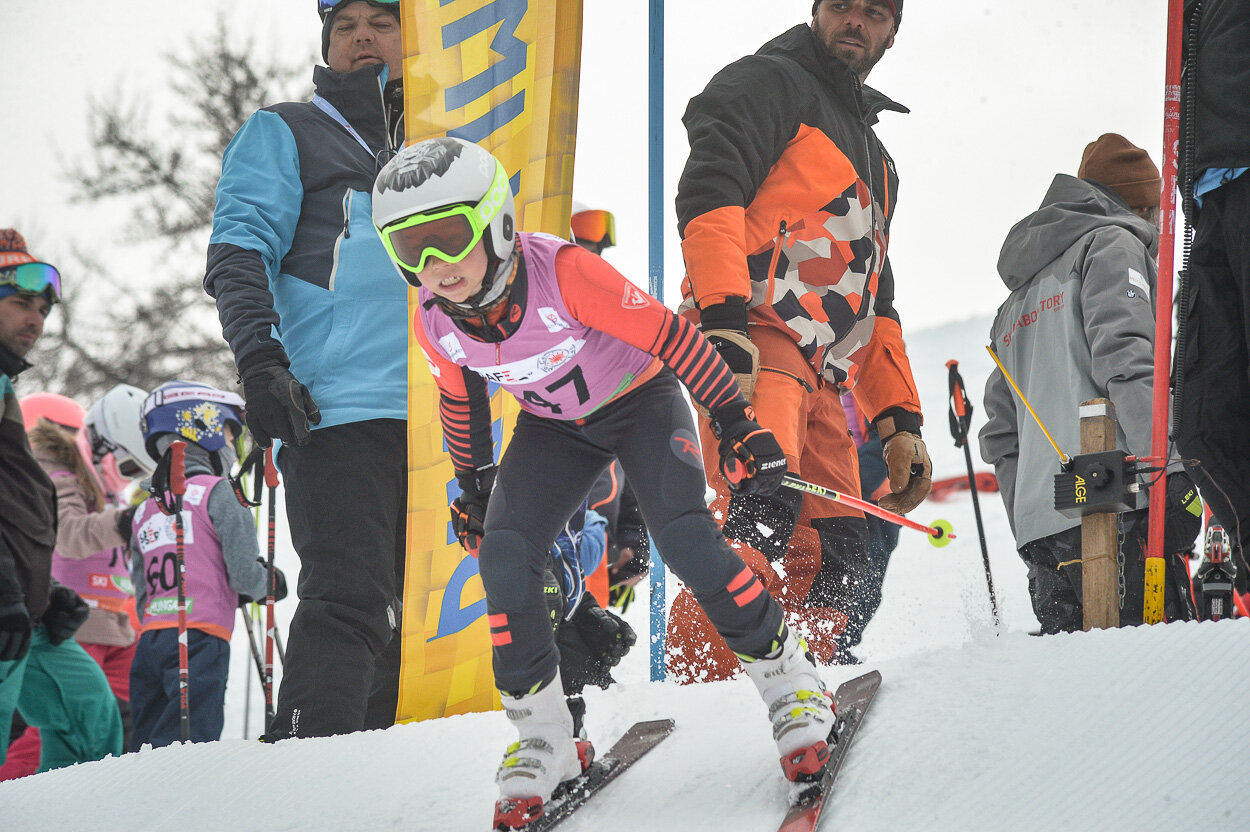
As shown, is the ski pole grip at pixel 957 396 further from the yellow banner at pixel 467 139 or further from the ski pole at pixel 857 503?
the yellow banner at pixel 467 139

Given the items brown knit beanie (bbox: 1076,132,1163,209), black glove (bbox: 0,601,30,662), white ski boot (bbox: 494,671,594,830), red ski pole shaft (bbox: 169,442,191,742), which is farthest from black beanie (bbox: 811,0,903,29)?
black glove (bbox: 0,601,30,662)

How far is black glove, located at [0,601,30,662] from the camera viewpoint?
3.79 metres

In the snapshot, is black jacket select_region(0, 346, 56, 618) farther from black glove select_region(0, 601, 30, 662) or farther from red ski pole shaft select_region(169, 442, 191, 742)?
red ski pole shaft select_region(169, 442, 191, 742)

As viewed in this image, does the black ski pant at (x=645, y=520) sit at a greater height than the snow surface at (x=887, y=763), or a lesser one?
greater

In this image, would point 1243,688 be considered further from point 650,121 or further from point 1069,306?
point 650,121

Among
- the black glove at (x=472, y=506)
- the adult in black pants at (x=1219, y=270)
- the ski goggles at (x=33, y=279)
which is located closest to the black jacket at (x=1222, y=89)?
the adult in black pants at (x=1219, y=270)

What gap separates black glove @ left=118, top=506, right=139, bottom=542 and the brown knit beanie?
486 centimetres

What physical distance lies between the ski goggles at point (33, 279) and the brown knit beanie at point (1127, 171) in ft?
14.5

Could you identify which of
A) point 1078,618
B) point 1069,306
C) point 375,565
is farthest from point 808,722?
point 1069,306

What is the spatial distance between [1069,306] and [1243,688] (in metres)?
1.59

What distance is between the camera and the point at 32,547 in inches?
165

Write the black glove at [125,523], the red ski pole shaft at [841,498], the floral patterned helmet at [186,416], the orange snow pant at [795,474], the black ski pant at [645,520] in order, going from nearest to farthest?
the black ski pant at [645,520], the red ski pole shaft at [841,498], the orange snow pant at [795,474], the floral patterned helmet at [186,416], the black glove at [125,523]

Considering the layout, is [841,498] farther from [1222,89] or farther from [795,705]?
[1222,89]

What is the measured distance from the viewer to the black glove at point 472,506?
2.97 m
